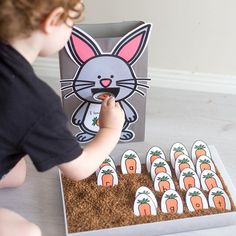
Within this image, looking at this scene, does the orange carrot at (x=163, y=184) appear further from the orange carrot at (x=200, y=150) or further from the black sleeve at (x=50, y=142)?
the black sleeve at (x=50, y=142)

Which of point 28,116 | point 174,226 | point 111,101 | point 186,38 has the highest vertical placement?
point 186,38

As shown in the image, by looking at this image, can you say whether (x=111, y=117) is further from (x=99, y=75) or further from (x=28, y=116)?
(x=28, y=116)

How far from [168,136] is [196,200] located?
22cm

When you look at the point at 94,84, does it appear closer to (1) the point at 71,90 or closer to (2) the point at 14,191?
(1) the point at 71,90

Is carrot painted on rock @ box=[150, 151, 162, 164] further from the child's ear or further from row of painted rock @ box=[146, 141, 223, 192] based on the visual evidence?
the child's ear

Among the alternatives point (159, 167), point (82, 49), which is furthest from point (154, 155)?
point (82, 49)

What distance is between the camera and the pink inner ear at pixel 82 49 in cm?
90

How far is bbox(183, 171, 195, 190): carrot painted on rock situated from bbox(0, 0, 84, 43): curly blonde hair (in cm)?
43

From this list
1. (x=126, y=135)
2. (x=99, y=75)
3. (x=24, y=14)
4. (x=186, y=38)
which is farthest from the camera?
(x=186, y=38)

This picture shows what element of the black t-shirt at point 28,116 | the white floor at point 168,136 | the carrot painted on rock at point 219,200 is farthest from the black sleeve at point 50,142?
the carrot painted on rock at point 219,200

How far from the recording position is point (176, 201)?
91 cm

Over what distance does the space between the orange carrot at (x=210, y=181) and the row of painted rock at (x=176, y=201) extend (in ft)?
0.07

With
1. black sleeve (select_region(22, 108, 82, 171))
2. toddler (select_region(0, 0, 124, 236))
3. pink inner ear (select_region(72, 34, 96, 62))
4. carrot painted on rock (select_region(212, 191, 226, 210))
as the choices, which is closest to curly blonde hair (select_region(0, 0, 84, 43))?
toddler (select_region(0, 0, 124, 236))

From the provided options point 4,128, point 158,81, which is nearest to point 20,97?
point 4,128
